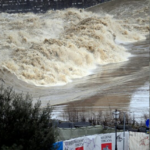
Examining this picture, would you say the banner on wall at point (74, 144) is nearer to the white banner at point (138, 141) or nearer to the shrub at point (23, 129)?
the shrub at point (23, 129)

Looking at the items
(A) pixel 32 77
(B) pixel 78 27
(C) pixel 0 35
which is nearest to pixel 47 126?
(A) pixel 32 77

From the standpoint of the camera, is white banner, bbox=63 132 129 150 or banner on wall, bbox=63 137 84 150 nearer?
banner on wall, bbox=63 137 84 150

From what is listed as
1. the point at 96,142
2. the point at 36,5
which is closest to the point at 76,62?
the point at 96,142

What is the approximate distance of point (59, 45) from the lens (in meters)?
29.0

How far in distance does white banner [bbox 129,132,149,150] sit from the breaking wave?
41.0ft

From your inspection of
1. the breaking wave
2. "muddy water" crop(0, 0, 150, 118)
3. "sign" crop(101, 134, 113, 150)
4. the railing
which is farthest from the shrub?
the railing

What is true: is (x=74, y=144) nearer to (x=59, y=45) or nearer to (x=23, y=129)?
(x=23, y=129)

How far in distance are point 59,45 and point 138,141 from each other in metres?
19.3

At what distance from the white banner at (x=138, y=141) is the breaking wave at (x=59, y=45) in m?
12.5

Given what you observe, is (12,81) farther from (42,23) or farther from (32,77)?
(42,23)

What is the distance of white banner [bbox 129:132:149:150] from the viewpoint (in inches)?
404

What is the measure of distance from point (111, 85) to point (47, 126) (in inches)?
514

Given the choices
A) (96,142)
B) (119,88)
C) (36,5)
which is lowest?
(96,142)

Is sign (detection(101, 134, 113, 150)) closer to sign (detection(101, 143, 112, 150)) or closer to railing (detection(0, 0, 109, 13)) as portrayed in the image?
sign (detection(101, 143, 112, 150))
